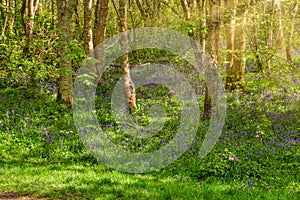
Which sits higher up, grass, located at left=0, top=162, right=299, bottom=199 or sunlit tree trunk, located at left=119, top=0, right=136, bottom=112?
sunlit tree trunk, located at left=119, top=0, right=136, bottom=112

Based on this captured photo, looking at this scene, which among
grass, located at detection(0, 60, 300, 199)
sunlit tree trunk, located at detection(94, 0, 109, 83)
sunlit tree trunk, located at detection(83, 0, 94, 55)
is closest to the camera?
grass, located at detection(0, 60, 300, 199)

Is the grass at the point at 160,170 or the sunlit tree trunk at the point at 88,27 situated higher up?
the sunlit tree trunk at the point at 88,27

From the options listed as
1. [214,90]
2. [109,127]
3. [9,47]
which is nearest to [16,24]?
[9,47]

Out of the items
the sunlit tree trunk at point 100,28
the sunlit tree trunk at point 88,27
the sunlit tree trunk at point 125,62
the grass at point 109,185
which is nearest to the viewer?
the grass at point 109,185

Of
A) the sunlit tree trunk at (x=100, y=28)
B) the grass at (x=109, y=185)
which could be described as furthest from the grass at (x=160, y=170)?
the sunlit tree trunk at (x=100, y=28)

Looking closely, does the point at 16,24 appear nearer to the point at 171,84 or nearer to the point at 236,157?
the point at 171,84

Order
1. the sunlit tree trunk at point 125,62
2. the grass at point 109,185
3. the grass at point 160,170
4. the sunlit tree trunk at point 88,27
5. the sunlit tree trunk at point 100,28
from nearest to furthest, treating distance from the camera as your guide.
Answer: the grass at point 109,185 → the grass at point 160,170 → the sunlit tree trunk at point 125,62 → the sunlit tree trunk at point 100,28 → the sunlit tree trunk at point 88,27

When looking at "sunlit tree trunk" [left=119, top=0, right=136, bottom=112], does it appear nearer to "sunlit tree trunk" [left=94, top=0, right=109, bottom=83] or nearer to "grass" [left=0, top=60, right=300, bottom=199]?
"grass" [left=0, top=60, right=300, bottom=199]

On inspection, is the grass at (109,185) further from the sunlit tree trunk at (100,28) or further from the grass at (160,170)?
the sunlit tree trunk at (100,28)

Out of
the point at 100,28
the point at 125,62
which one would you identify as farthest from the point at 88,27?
the point at 125,62

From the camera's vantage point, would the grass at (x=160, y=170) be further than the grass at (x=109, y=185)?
Yes

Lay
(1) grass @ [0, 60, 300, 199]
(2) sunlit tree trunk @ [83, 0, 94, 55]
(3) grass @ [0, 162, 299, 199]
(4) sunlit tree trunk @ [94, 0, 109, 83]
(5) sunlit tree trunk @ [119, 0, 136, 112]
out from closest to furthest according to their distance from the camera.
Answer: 1. (3) grass @ [0, 162, 299, 199]
2. (1) grass @ [0, 60, 300, 199]
3. (5) sunlit tree trunk @ [119, 0, 136, 112]
4. (4) sunlit tree trunk @ [94, 0, 109, 83]
5. (2) sunlit tree trunk @ [83, 0, 94, 55]

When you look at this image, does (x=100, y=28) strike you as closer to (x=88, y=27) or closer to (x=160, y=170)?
(x=88, y=27)

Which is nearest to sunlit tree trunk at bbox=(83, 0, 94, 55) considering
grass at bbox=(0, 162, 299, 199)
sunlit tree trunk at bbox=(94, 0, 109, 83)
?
sunlit tree trunk at bbox=(94, 0, 109, 83)
